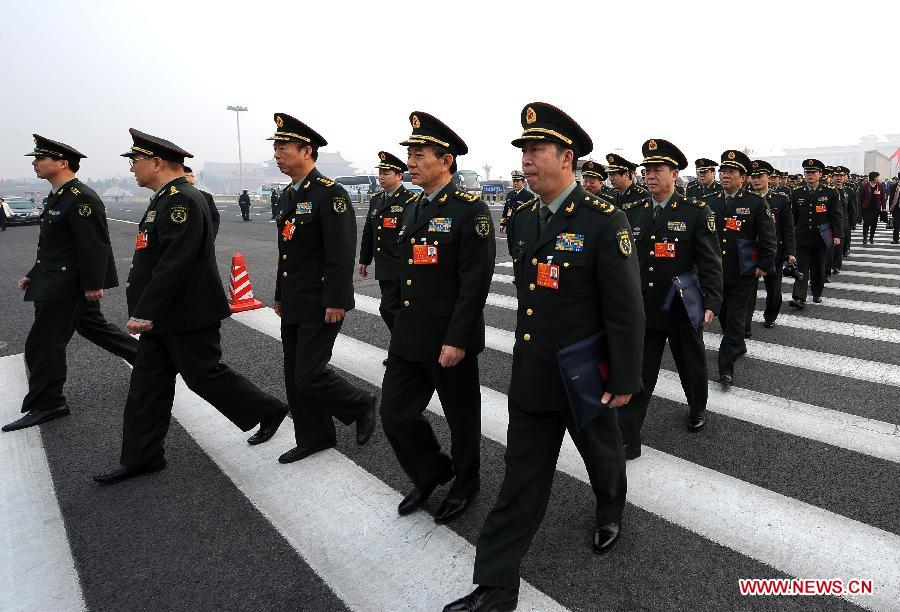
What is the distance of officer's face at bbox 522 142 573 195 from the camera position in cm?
259

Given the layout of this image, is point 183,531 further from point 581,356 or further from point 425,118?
point 425,118

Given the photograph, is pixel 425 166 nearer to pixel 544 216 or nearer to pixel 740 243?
pixel 544 216

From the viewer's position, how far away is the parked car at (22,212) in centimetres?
2981

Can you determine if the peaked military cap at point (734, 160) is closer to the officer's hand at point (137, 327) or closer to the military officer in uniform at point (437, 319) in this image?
the military officer in uniform at point (437, 319)

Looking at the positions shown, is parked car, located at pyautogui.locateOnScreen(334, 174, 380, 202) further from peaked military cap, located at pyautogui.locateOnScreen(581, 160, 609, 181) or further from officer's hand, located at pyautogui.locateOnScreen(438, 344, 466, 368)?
officer's hand, located at pyautogui.locateOnScreen(438, 344, 466, 368)

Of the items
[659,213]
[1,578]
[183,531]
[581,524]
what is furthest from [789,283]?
[1,578]

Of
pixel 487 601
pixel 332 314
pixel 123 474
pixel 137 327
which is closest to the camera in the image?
pixel 487 601

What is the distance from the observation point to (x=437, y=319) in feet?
10.5

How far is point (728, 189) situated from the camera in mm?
6133

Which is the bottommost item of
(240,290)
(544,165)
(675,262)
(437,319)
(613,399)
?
(240,290)

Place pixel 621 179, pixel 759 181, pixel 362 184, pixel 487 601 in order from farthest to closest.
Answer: pixel 362 184 → pixel 621 179 → pixel 759 181 → pixel 487 601

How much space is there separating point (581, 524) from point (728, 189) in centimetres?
449

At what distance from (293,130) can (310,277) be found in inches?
42.6

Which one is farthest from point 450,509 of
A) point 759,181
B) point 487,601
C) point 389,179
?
point 759,181
